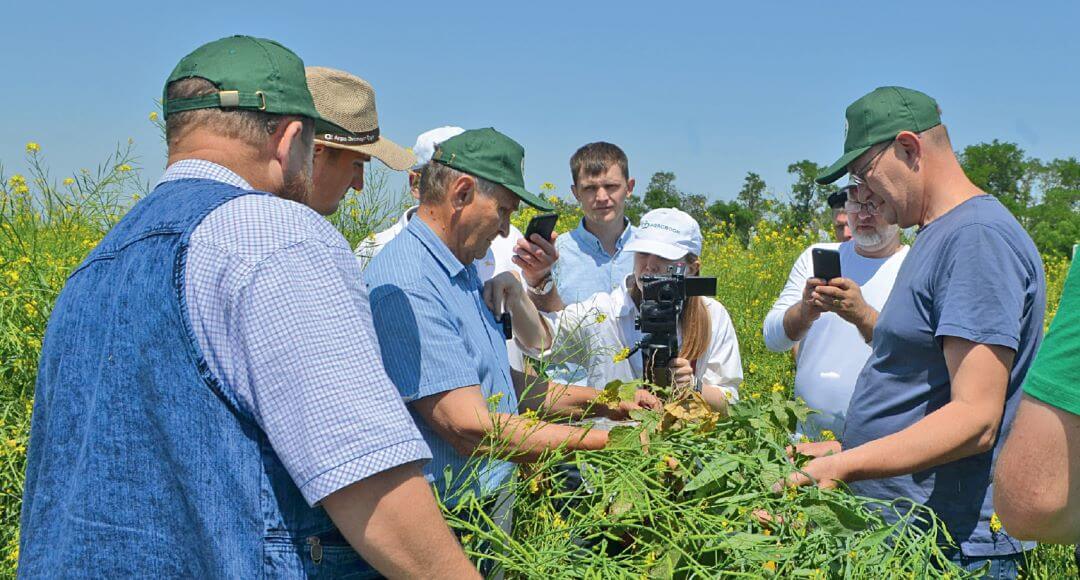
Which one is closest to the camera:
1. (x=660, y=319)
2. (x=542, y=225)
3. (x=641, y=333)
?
(x=660, y=319)

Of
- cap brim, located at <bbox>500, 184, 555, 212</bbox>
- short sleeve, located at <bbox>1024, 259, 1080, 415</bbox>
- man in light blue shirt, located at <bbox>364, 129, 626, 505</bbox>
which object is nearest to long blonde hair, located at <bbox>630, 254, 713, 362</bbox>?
man in light blue shirt, located at <bbox>364, 129, 626, 505</bbox>

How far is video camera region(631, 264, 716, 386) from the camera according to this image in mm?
2520

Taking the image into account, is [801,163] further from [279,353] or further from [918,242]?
[279,353]

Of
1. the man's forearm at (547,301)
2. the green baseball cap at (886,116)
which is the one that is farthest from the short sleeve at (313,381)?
the man's forearm at (547,301)

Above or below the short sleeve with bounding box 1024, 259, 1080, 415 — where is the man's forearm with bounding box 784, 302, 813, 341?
below

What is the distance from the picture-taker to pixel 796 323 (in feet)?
10.4

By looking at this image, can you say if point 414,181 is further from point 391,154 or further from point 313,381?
point 313,381

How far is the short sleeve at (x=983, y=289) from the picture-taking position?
185 cm

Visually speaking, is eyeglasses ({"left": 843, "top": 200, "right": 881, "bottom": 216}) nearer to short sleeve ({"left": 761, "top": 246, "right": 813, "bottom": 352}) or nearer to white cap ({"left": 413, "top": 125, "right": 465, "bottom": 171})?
short sleeve ({"left": 761, "top": 246, "right": 813, "bottom": 352})

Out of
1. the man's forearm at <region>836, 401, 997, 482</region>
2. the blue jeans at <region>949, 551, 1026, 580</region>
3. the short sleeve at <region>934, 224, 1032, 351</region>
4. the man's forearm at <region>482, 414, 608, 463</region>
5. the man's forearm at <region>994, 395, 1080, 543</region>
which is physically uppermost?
the short sleeve at <region>934, 224, 1032, 351</region>

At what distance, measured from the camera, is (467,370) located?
6.02 ft

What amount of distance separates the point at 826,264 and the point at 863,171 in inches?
22.8

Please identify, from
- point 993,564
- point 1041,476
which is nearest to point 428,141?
point 993,564

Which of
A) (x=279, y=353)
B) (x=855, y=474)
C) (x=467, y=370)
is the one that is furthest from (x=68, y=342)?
(x=855, y=474)
